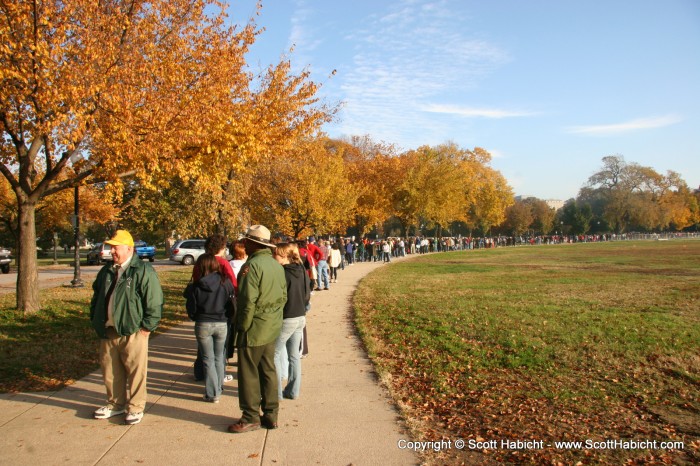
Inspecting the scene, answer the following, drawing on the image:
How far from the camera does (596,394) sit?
19.4 ft

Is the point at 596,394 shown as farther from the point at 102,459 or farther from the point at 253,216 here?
the point at 253,216

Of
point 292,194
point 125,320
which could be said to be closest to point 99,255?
point 292,194

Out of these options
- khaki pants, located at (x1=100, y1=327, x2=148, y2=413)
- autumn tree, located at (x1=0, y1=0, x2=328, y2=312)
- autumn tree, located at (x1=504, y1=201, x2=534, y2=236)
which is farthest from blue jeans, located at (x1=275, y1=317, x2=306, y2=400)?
autumn tree, located at (x1=504, y1=201, x2=534, y2=236)

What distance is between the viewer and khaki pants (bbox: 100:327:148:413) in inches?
201

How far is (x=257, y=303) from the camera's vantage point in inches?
193

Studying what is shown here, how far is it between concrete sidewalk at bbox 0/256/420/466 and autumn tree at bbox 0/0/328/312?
5.23m

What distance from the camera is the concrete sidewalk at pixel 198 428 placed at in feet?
14.1

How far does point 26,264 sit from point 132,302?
784cm

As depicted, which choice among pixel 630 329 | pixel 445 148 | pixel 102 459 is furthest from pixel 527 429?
pixel 445 148

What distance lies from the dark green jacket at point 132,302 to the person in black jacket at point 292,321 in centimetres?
128

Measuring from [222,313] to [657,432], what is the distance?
435 centimetres

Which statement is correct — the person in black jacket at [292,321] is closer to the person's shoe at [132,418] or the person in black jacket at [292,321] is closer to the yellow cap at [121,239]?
the person's shoe at [132,418]

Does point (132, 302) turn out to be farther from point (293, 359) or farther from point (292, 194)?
point (292, 194)

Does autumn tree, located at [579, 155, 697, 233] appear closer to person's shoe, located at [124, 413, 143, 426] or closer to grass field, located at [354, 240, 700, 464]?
grass field, located at [354, 240, 700, 464]
